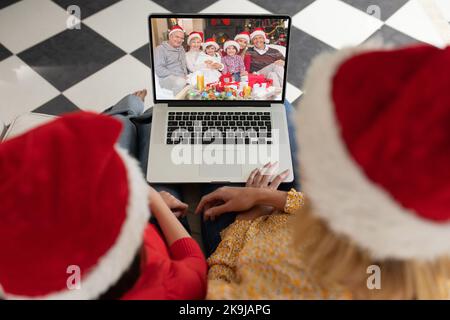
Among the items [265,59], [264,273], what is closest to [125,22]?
[265,59]

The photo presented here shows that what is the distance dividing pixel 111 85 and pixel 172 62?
0.57 m

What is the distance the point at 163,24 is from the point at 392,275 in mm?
785

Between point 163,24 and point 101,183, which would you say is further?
point 163,24

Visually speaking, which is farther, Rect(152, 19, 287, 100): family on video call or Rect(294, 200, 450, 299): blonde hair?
Rect(152, 19, 287, 100): family on video call

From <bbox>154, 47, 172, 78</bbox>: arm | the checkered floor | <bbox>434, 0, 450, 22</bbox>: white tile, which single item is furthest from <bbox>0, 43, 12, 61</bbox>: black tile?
<bbox>434, 0, 450, 22</bbox>: white tile

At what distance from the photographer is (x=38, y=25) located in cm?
178

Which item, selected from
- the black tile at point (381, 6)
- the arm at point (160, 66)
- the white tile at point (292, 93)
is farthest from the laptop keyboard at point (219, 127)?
the black tile at point (381, 6)

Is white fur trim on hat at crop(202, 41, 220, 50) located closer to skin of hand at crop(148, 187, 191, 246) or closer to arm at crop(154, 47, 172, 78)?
arm at crop(154, 47, 172, 78)

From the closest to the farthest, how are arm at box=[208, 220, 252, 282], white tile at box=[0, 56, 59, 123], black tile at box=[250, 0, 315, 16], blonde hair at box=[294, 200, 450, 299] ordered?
blonde hair at box=[294, 200, 450, 299]
arm at box=[208, 220, 252, 282]
white tile at box=[0, 56, 59, 123]
black tile at box=[250, 0, 315, 16]

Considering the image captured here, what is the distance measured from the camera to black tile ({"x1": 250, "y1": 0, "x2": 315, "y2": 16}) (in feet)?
6.15

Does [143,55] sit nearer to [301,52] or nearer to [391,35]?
[301,52]
